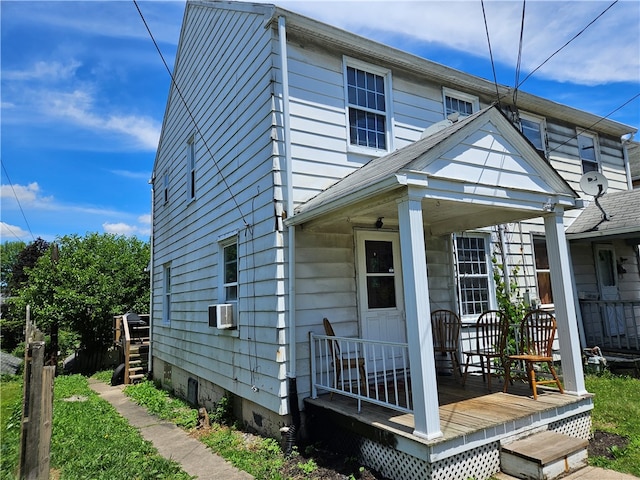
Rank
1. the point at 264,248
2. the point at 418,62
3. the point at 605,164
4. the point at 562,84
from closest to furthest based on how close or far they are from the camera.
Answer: the point at 264,248 → the point at 418,62 → the point at 562,84 → the point at 605,164

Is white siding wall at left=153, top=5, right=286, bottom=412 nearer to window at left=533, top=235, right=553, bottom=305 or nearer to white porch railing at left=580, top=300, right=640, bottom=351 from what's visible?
window at left=533, top=235, right=553, bottom=305

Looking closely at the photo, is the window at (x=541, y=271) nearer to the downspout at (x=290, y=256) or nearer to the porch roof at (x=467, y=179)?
the porch roof at (x=467, y=179)

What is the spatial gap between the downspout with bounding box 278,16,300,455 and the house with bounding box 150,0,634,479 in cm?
2

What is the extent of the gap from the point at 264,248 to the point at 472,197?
9.17 feet

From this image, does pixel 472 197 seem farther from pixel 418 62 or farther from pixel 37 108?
pixel 37 108

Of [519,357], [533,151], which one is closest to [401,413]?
[519,357]

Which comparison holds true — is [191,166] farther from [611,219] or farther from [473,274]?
[611,219]

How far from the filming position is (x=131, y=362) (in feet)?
41.0

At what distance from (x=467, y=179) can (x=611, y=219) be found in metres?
6.25

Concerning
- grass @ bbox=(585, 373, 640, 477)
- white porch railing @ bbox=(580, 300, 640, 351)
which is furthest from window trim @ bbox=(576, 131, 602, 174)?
grass @ bbox=(585, 373, 640, 477)

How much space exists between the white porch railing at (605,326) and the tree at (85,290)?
49.2 ft

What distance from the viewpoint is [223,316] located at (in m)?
6.38

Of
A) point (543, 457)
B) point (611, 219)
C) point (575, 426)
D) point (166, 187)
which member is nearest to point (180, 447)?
point (543, 457)

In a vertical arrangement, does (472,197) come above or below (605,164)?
below
